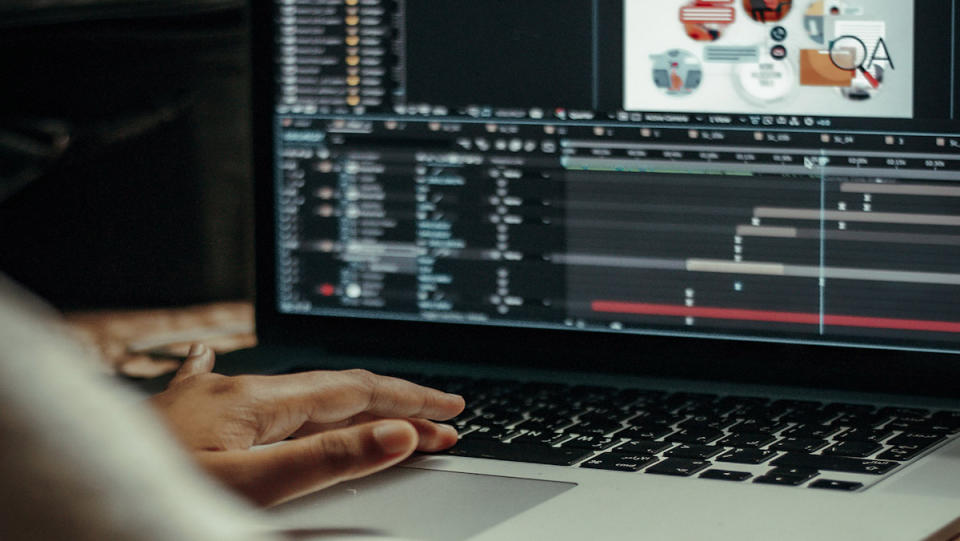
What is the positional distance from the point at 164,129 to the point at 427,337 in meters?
0.40

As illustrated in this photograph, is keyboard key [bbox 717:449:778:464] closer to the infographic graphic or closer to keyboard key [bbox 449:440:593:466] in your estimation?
keyboard key [bbox 449:440:593:466]

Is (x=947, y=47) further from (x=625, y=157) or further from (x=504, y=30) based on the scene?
(x=504, y=30)

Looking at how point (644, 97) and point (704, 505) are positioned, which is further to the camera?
point (644, 97)

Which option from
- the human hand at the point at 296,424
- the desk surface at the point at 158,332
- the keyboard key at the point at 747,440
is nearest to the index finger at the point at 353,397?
the human hand at the point at 296,424

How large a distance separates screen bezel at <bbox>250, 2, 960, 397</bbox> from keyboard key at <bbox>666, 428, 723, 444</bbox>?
0.56 feet

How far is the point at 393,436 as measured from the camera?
855 millimetres

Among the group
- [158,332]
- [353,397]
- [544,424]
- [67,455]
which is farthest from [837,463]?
[158,332]

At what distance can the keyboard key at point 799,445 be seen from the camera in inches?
38.8

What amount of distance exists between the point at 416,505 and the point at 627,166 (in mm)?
448

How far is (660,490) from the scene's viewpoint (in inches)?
35.5

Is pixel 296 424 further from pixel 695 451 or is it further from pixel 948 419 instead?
pixel 948 419

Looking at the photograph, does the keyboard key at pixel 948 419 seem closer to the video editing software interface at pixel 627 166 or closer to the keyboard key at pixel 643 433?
the video editing software interface at pixel 627 166

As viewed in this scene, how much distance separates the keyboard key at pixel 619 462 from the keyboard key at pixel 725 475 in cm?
5

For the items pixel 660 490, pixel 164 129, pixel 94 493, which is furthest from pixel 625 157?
pixel 94 493
